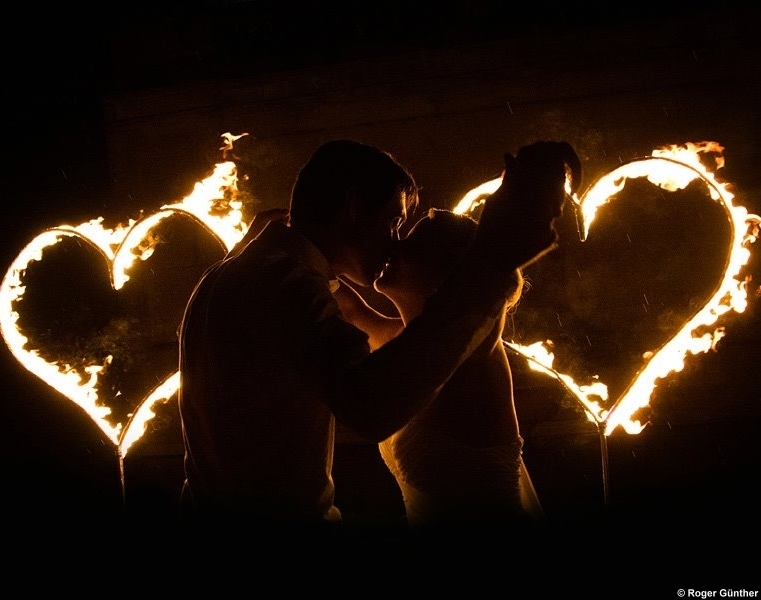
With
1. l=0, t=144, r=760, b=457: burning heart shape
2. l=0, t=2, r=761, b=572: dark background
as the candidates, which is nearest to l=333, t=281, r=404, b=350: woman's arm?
l=0, t=144, r=760, b=457: burning heart shape

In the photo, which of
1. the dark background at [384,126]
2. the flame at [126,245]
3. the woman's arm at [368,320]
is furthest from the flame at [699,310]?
the flame at [126,245]

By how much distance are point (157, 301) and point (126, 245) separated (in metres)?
1.23

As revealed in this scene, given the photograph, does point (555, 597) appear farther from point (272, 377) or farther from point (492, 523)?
point (272, 377)

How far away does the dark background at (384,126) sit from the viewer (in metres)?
3.75

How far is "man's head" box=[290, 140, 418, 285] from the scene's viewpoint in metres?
1.57

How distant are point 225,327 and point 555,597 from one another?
3.64ft

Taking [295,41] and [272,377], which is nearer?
[272,377]

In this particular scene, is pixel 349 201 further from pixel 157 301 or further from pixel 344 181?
pixel 157 301

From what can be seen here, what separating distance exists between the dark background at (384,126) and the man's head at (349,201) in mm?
2227

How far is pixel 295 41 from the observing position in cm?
415

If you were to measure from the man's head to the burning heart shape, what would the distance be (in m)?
1.38

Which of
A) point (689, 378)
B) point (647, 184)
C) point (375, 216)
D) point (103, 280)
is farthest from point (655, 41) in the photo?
point (103, 280)

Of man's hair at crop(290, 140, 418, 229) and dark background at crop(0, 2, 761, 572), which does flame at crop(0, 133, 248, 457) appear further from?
man's hair at crop(290, 140, 418, 229)

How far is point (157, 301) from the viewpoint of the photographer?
4.33m
